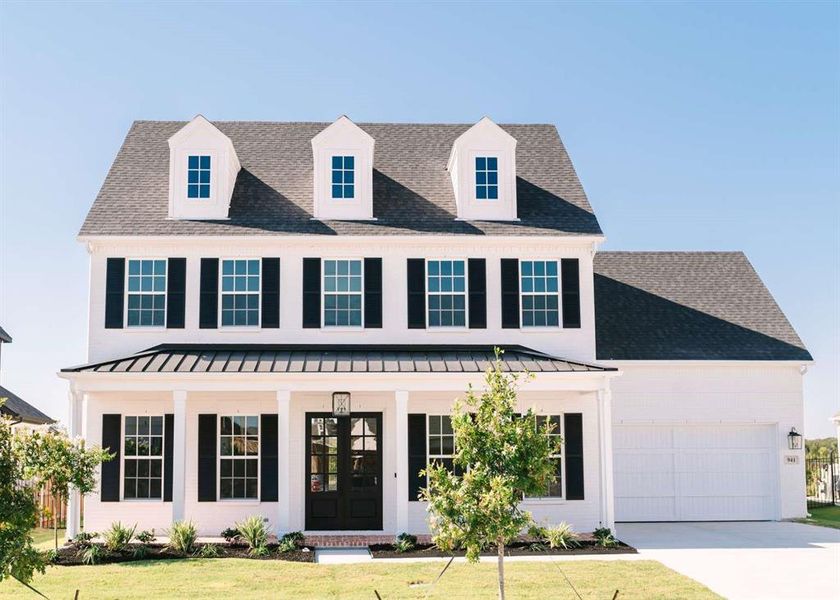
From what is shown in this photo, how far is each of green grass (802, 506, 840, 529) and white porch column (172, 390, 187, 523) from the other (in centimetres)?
1435

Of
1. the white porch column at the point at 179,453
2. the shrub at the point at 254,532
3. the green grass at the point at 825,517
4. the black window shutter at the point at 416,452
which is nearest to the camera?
the shrub at the point at 254,532

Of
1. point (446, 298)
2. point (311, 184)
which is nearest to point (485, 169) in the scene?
point (446, 298)

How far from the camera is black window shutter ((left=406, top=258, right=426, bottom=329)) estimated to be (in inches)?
800

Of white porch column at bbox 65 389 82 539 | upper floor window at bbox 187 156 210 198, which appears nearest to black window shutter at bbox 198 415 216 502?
white porch column at bbox 65 389 82 539

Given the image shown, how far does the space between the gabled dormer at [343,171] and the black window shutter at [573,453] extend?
21.0ft

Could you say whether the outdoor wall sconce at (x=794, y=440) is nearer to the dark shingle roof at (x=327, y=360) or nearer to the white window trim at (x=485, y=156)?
the dark shingle roof at (x=327, y=360)

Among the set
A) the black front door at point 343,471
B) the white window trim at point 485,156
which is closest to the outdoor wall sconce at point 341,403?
the black front door at point 343,471

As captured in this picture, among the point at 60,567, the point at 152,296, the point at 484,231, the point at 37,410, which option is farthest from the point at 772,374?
the point at 37,410

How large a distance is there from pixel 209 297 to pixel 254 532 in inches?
215

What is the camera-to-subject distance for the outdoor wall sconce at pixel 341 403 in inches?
754

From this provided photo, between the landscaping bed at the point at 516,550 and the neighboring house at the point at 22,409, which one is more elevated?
the neighboring house at the point at 22,409

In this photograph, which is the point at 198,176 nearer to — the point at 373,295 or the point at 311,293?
the point at 311,293

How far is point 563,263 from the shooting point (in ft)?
68.0

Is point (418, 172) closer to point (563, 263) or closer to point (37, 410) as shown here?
point (563, 263)
